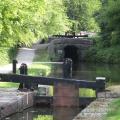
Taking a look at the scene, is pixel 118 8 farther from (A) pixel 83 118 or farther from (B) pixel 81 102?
(A) pixel 83 118

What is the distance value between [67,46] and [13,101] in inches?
1724

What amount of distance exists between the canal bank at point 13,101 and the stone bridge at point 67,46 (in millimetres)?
36322

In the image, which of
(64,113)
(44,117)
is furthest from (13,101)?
(64,113)

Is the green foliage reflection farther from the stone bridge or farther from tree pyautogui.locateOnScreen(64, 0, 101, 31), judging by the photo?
tree pyautogui.locateOnScreen(64, 0, 101, 31)

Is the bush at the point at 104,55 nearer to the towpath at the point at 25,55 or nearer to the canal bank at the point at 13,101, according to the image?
the towpath at the point at 25,55

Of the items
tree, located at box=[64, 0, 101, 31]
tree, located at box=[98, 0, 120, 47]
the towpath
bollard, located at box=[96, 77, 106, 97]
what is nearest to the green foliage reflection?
bollard, located at box=[96, 77, 106, 97]

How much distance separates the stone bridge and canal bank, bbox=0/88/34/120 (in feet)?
119

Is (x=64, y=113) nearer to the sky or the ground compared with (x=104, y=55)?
nearer to the ground

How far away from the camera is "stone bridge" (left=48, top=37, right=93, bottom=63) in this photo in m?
63.4

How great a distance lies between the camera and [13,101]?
2242 centimetres

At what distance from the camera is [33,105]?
25.2 m

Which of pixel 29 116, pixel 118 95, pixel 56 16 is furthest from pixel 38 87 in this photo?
pixel 56 16

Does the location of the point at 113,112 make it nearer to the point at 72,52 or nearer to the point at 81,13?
the point at 72,52

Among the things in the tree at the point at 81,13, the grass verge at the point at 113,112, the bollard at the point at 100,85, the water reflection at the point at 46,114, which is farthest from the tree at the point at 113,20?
the grass verge at the point at 113,112
